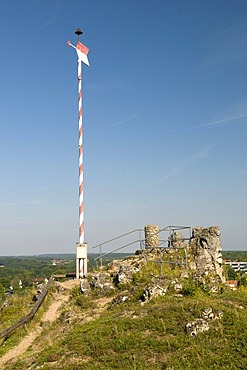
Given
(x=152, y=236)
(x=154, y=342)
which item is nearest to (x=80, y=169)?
(x=152, y=236)

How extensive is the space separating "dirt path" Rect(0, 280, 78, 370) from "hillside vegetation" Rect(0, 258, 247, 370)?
1.26ft

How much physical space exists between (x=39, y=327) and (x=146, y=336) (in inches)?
277

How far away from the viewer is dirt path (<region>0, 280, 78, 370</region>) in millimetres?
15145

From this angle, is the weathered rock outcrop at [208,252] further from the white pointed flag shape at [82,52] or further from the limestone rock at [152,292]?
the white pointed flag shape at [82,52]

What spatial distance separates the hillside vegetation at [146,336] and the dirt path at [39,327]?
0.38 metres

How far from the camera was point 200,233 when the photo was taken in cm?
2336

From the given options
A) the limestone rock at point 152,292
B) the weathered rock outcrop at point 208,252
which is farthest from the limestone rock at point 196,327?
the weathered rock outcrop at point 208,252

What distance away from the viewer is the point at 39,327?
18000mm

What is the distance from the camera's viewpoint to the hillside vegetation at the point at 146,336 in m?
11.5

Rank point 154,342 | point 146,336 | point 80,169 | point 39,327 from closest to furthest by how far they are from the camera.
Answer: point 154,342 → point 146,336 → point 39,327 → point 80,169

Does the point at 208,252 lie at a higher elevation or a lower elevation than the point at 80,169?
lower

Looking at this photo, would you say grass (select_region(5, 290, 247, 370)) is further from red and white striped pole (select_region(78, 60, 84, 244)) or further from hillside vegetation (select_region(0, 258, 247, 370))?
red and white striped pole (select_region(78, 60, 84, 244))

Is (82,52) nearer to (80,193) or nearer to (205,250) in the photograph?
(80,193)

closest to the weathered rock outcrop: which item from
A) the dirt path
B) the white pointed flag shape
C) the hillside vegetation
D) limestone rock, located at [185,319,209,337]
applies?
the hillside vegetation
